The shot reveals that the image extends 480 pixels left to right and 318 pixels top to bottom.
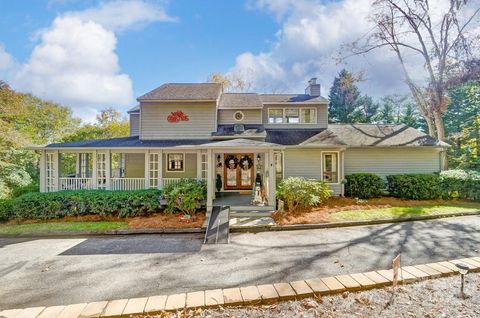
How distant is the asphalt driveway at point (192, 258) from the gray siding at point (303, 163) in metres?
5.82

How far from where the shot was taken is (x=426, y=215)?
8234 millimetres

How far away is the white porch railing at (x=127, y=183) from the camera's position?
36.8ft

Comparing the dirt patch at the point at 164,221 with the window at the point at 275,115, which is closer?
the dirt patch at the point at 164,221

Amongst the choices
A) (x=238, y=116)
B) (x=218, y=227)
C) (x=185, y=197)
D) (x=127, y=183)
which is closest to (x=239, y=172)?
(x=238, y=116)

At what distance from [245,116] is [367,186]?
813cm

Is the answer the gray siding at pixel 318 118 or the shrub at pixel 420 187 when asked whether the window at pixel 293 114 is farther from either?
the shrub at pixel 420 187

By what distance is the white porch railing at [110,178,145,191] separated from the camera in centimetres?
1120

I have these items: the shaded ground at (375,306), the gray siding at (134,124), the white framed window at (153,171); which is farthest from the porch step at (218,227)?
the gray siding at (134,124)

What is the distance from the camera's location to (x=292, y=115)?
15445 mm

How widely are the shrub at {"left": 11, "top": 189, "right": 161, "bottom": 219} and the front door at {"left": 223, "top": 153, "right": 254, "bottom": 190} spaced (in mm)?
5322

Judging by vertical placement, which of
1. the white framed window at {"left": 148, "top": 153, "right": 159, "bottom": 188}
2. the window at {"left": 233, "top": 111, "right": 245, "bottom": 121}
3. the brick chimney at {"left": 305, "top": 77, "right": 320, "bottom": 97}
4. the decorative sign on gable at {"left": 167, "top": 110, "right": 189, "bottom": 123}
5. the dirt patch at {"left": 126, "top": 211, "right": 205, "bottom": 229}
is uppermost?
the brick chimney at {"left": 305, "top": 77, "right": 320, "bottom": 97}

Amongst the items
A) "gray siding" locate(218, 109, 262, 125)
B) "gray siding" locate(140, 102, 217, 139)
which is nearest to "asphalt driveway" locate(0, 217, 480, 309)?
"gray siding" locate(140, 102, 217, 139)

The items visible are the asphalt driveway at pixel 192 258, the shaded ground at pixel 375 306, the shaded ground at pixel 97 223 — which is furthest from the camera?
the shaded ground at pixel 97 223

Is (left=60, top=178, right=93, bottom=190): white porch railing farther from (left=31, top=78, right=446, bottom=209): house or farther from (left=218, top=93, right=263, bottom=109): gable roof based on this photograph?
(left=218, top=93, right=263, bottom=109): gable roof
